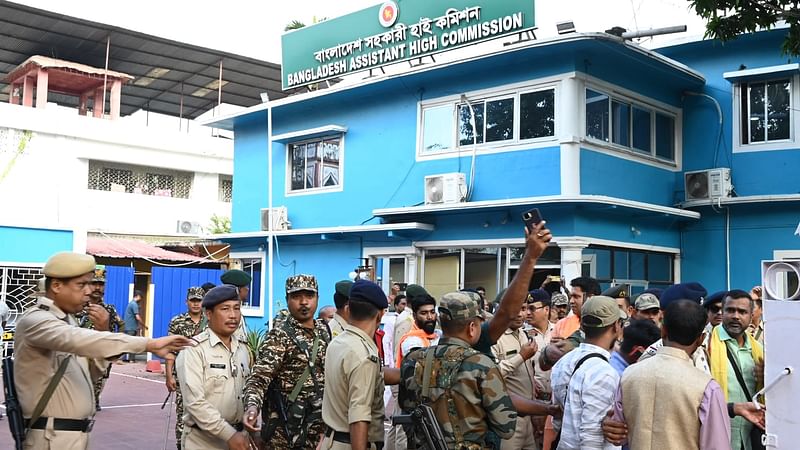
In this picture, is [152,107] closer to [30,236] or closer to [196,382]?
[30,236]

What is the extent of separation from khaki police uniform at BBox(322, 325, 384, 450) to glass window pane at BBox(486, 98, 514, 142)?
9954 millimetres

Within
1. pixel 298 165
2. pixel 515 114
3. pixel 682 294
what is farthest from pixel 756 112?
pixel 298 165

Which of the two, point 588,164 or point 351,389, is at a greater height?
point 588,164


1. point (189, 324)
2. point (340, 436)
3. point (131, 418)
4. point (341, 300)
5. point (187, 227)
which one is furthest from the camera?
point (187, 227)

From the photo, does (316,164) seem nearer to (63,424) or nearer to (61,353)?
(61,353)

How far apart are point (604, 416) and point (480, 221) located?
9.98 meters

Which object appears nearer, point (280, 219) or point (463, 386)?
point (463, 386)

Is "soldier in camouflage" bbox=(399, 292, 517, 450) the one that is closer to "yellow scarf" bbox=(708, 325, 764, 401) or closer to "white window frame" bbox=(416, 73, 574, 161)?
"yellow scarf" bbox=(708, 325, 764, 401)

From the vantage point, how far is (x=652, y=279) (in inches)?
566

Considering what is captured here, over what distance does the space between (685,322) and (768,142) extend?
1180 centimetres

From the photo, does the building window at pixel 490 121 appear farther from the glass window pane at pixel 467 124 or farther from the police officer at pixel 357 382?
the police officer at pixel 357 382

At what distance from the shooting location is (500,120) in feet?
46.2

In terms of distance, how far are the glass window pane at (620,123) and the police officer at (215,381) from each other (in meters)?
10.4

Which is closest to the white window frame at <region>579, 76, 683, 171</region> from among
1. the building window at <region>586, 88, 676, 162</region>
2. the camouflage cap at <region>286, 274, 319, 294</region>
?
the building window at <region>586, 88, 676, 162</region>
